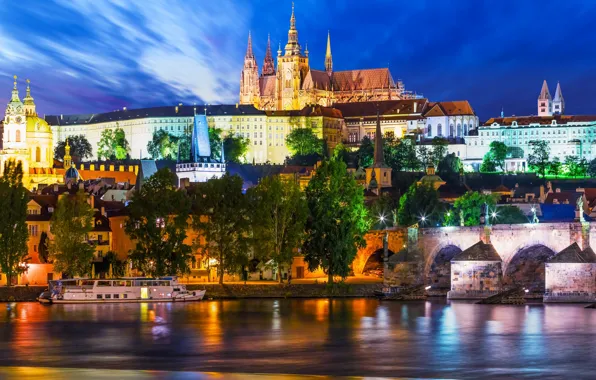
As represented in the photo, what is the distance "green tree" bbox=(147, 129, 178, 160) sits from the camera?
630 ft

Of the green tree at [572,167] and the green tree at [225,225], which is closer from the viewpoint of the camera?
the green tree at [225,225]

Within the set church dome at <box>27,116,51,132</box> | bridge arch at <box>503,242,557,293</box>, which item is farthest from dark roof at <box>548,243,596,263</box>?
church dome at <box>27,116,51,132</box>

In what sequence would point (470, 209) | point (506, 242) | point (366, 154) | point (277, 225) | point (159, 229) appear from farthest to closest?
1. point (366, 154)
2. point (470, 209)
3. point (277, 225)
4. point (159, 229)
5. point (506, 242)

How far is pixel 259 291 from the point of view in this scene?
73000 millimetres

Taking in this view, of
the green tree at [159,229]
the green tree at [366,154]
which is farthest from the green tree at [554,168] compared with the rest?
the green tree at [159,229]

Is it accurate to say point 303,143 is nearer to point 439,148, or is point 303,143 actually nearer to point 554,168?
point 439,148

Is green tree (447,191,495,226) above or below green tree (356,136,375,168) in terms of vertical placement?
below

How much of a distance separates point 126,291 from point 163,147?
122 metres

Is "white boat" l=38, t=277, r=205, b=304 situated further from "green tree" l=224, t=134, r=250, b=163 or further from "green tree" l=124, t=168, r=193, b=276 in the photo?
"green tree" l=224, t=134, r=250, b=163

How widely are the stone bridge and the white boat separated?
41.9ft

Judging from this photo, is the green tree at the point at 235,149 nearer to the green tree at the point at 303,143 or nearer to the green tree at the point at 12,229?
the green tree at the point at 303,143

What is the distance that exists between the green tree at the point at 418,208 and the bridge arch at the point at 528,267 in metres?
19.6

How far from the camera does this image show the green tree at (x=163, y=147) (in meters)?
192

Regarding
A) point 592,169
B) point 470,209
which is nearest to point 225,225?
point 470,209
